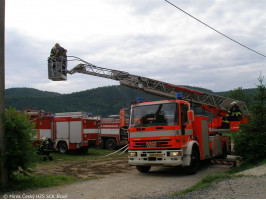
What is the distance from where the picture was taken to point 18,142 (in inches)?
314

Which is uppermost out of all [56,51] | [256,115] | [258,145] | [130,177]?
[56,51]

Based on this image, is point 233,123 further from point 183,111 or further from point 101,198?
point 101,198

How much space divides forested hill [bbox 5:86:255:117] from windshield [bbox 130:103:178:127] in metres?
49.6

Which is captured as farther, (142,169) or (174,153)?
(142,169)

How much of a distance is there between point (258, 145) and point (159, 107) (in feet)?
13.1

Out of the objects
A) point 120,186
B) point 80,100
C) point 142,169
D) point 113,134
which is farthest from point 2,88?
point 80,100

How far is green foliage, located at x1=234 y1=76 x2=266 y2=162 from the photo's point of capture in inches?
418

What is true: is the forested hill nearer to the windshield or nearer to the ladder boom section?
the ladder boom section

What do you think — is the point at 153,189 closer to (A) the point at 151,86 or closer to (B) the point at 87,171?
(B) the point at 87,171

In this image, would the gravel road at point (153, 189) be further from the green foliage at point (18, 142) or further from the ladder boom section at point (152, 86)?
the ladder boom section at point (152, 86)

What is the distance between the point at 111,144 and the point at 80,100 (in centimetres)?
5439

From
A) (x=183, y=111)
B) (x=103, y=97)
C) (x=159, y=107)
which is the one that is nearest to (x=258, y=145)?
(x=183, y=111)

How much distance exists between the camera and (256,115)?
1119cm

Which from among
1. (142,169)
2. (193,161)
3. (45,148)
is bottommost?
(142,169)
